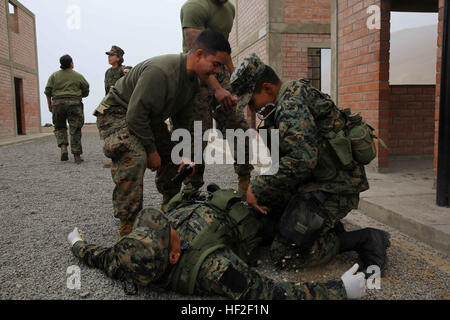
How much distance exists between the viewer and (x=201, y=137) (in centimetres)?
322

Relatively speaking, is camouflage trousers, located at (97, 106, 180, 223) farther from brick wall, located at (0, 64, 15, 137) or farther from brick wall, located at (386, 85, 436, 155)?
brick wall, located at (0, 64, 15, 137)

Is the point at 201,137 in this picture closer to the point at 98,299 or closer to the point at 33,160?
the point at 98,299

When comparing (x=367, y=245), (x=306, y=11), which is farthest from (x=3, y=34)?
(x=367, y=245)

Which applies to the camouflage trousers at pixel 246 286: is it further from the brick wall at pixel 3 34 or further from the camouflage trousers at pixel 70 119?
the brick wall at pixel 3 34

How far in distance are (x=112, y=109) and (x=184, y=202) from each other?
902mm

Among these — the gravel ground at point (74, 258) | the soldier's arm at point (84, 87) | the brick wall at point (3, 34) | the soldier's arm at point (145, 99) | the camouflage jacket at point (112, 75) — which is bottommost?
the gravel ground at point (74, 258)

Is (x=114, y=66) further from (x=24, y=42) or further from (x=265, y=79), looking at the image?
(x=24, y=42)

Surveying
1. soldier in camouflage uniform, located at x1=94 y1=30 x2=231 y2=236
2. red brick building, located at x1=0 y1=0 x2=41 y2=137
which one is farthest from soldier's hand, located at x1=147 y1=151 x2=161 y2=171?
red brick building, located at x1=0 y1=0 x2=41 y2=137

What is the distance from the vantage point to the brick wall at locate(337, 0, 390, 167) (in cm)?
439

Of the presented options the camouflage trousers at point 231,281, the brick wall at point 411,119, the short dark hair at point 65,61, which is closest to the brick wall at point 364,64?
the brick wall at point 411,119

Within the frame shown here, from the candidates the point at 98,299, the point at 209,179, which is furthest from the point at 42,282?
the point at 209,179

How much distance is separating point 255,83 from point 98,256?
1.36 metres

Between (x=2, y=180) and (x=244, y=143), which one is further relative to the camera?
(x=2, y=180)

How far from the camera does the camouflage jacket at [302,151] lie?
2.06m
